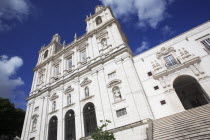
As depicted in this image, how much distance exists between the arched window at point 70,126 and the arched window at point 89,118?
202 centimetres

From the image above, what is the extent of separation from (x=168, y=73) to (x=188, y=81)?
3064mm

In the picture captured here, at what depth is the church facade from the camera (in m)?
13.2

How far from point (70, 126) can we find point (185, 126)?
13.9 m

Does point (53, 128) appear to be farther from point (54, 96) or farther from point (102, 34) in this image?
point (102, 34)

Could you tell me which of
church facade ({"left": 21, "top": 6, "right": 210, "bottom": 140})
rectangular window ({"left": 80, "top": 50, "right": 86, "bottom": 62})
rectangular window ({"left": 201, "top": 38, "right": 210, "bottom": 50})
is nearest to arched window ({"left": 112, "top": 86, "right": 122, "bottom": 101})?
church facade ({"left": 21, "top": 6, "right": 210, "bottom": 140})

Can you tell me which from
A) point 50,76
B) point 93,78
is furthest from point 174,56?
point 50,76

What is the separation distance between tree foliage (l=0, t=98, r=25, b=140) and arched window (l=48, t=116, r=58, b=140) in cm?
1261

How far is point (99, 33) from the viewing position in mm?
23969

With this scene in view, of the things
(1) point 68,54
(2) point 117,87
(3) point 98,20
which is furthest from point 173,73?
(3) point 98,20

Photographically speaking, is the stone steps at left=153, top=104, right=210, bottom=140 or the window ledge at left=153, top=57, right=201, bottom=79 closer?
the stone steps at left=153, top=104, right=210, bottom=140

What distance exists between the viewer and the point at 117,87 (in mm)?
16516

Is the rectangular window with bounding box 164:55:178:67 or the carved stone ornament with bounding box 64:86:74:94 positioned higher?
the carved stone ornament with bounding box 64:86:74:94

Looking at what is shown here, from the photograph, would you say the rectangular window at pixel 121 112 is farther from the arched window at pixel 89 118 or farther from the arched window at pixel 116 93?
the arched window at pixel 89 118

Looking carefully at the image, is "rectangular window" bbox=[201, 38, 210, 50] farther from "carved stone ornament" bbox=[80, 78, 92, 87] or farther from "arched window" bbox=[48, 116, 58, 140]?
"arched window" bbox=[48, 116, 58, 140]
